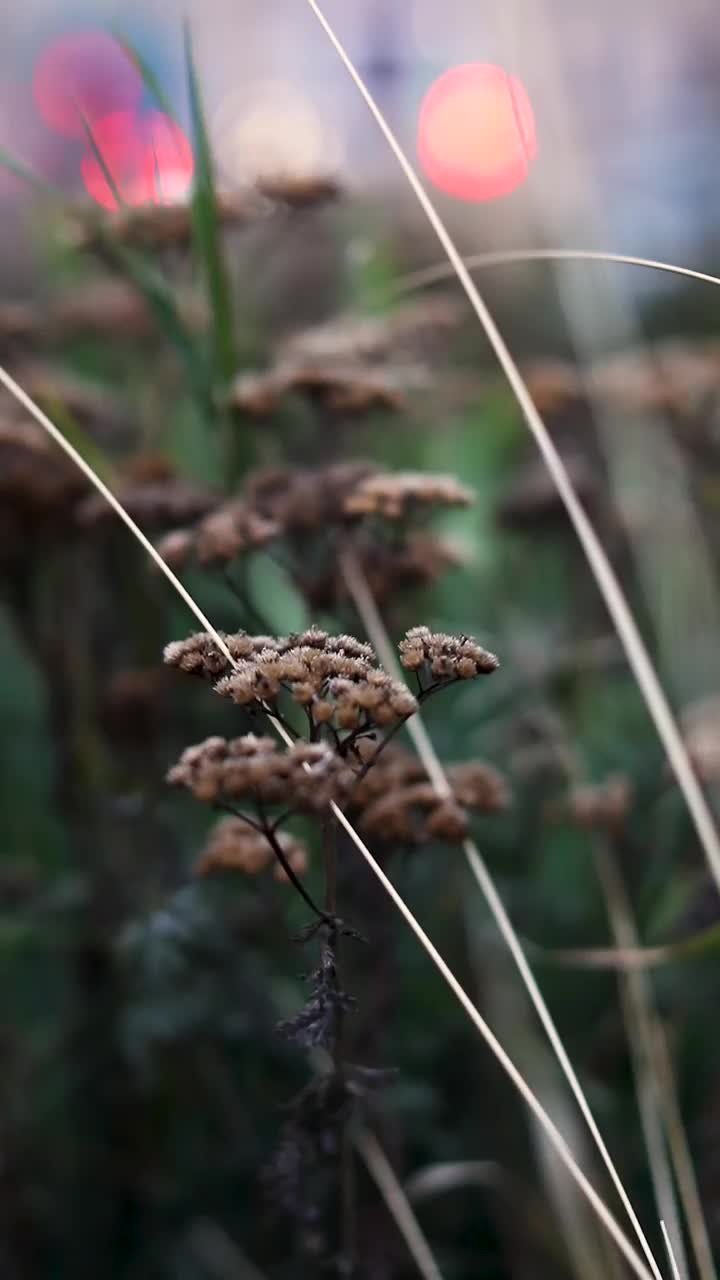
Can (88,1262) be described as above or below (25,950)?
below

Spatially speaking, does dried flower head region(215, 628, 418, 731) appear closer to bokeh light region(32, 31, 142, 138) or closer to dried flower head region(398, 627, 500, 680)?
dried flower head region(398, 627, 500, 680)

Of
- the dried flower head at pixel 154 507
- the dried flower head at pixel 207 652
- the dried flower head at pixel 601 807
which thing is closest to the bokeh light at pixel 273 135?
the dried flower head at pixel 154 507

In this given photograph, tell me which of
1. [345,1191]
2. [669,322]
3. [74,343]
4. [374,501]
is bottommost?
[345,1191]

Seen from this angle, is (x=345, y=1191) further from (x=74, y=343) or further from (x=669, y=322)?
(x=669, y=322)

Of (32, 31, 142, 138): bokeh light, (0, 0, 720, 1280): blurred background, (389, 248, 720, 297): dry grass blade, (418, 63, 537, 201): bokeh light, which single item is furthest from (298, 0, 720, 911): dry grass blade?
(32, 31, 142, 138): bokeh light

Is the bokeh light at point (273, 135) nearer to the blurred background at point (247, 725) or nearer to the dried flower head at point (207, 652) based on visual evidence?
the blurred background at point (247, 725)

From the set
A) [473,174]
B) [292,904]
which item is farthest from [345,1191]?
[473,174]
